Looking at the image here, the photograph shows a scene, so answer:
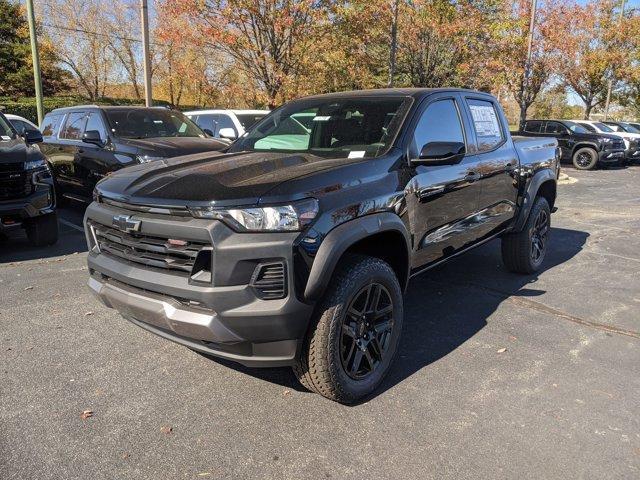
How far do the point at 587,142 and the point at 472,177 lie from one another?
16886mm

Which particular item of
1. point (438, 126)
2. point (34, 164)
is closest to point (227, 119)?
point (34, 164)

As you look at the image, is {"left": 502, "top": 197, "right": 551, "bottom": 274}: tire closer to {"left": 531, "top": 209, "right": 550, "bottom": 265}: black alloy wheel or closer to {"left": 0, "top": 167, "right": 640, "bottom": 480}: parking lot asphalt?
{"left": 531, "top": 209, "right": 550, "bottom": 265}: black alloy wheel

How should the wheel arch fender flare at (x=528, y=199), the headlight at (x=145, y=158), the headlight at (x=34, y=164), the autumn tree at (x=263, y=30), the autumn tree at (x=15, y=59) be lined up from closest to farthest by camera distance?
the wheel arch fender flare at (x=528, y=199), the headlight at (x=34, y=164), the headlight at (x=145, y=158), the autumn tree at (x=263, y=30), the autumn tree at (x=15, y=59)

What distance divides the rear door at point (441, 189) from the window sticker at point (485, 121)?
0.82 ft

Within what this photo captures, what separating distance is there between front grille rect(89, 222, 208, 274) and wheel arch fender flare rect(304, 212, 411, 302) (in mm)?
576

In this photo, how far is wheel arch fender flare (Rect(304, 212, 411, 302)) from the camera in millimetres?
2686

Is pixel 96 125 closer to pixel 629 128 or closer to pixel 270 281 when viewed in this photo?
pixel 270 281

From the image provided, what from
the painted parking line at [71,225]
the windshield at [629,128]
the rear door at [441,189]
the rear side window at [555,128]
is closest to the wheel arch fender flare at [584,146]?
the rear side window at [555,128]

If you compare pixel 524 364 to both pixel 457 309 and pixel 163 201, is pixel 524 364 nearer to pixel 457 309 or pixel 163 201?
pixel 457 309

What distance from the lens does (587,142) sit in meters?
18.8

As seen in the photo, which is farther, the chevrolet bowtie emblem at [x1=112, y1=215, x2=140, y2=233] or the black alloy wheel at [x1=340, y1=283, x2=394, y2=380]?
the black alloy wheel at [x1=340, y1=283, x2=394, y2=380]

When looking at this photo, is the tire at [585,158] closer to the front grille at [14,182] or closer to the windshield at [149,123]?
the windshield at [149,123]

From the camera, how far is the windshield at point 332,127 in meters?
3.63

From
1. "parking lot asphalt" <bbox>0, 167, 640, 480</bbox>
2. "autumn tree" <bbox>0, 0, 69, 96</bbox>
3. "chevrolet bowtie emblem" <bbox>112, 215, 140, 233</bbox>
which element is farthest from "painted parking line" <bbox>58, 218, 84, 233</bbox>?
"autumn tree" <bbox>0, 0, 69, 96</bbox>
